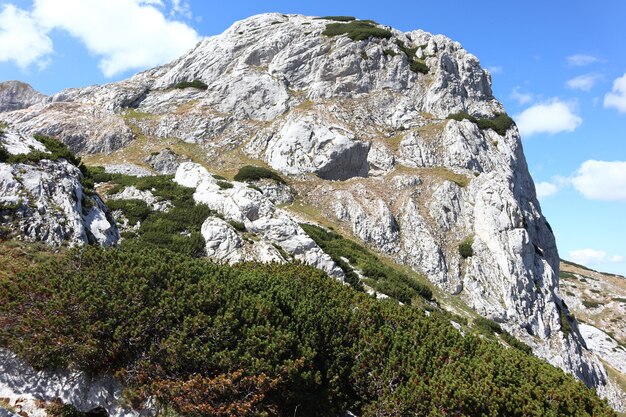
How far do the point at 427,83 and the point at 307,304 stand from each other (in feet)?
181

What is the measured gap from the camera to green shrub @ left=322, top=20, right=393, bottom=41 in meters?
63.9

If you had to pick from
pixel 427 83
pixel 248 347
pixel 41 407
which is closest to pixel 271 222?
pixel 248 347

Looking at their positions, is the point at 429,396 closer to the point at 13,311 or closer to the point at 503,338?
the point at 13,311

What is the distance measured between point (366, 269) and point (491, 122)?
37.7 meters

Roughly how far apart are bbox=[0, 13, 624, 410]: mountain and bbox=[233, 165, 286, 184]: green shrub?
0.70 ft

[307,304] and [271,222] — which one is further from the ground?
[271,222]

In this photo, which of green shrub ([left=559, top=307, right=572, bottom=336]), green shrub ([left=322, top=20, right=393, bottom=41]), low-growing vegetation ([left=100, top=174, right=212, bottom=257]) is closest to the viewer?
low-growing vegetation ([left=100, top=174, right=212, bottom=257])

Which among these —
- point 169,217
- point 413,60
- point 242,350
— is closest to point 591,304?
point 413,60

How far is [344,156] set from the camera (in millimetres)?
48469

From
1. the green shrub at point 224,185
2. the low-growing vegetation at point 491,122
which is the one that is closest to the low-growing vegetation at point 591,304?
the low-growing vegetation at point 491,122

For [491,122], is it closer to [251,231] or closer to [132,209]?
[251,231]

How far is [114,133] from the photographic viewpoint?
172 feet

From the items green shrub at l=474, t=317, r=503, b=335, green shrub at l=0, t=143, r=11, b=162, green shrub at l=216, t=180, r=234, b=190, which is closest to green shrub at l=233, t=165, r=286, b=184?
green shrub at l=216, t=180, r=234, b=190

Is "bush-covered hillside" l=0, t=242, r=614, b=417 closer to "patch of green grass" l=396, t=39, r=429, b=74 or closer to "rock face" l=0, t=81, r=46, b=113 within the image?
"patch of green grass" l=396, t=39, r=429, b=74
